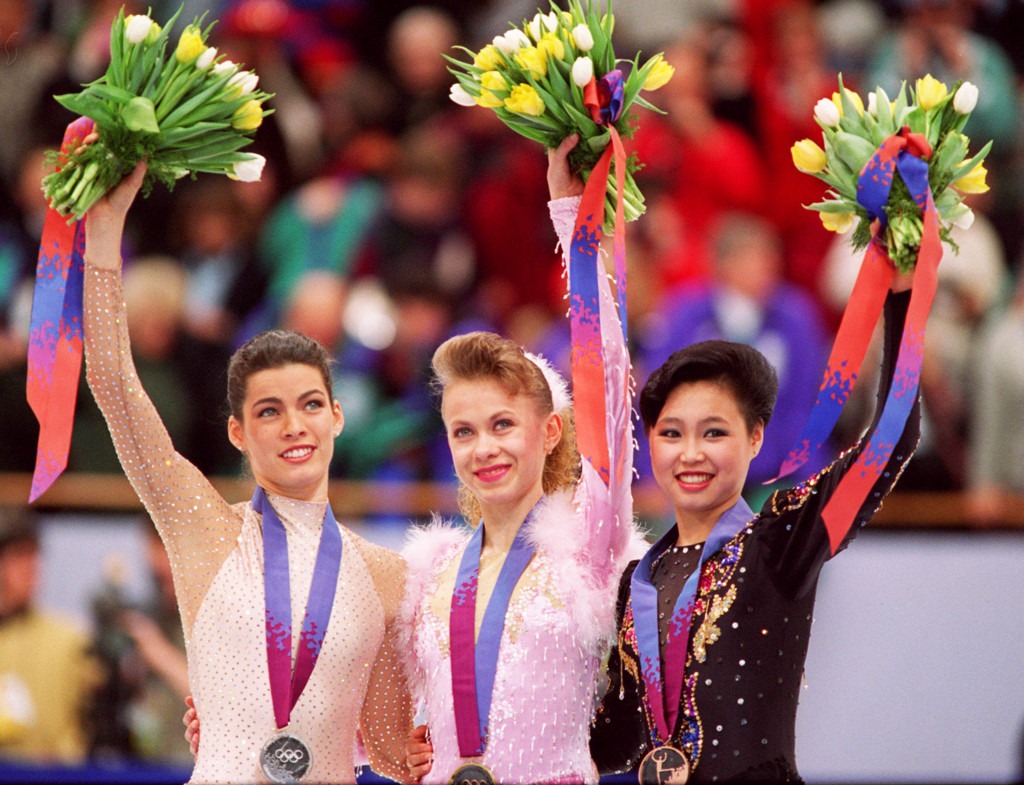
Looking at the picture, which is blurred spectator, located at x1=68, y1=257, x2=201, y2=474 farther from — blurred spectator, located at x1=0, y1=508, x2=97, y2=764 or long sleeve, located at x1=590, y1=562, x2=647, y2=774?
long sleeve, located at x1=590, y1=562, x2=647, y2=774

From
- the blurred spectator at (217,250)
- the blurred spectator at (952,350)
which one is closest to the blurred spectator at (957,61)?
the blurred spectator at (952,350)

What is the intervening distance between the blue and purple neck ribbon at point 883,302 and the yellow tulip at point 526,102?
0.77 metres

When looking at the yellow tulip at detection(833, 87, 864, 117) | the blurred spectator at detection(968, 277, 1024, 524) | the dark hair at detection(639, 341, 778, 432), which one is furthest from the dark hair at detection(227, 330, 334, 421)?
the blurred spectator at detection(968, 277, 1024, 524)

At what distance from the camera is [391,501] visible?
6473mm

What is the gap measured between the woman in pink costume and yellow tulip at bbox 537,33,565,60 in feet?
0.79

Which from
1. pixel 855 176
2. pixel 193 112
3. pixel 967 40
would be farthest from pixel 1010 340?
pixel 193 112

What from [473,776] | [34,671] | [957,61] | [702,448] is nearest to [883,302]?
[702,448]

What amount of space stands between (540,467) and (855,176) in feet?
3.39

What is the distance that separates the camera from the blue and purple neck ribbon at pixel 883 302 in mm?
3248

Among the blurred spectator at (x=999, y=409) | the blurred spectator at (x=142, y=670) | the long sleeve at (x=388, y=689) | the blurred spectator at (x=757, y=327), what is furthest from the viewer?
the blurred spectator at (x=999, y=409)

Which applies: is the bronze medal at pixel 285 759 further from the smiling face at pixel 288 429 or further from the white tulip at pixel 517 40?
the white tulip at pixel 517 40

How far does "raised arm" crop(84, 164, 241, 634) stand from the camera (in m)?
3.68

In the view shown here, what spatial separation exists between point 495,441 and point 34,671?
3.34 metres

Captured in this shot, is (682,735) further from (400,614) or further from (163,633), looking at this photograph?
(163,633)
